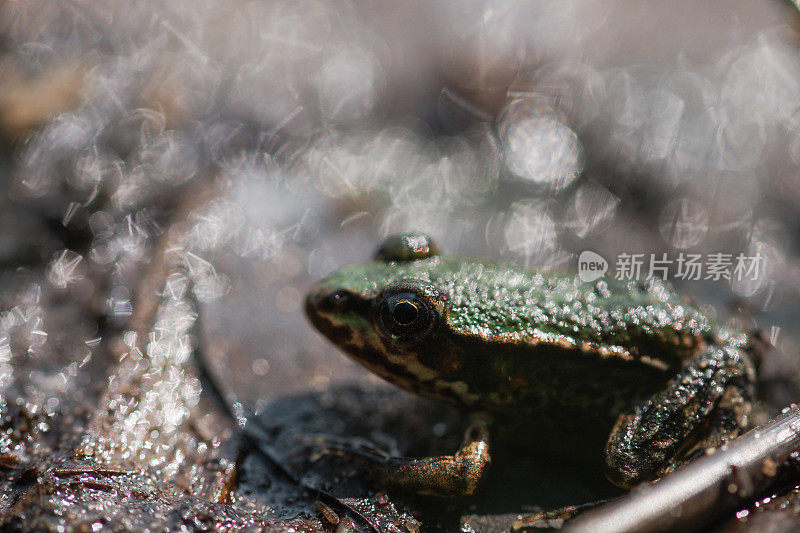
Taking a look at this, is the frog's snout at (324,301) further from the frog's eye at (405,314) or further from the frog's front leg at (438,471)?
the frog's front leg at (438,471)

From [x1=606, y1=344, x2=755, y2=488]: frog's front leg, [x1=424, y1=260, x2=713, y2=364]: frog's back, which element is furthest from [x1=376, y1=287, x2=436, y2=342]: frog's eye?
[x1=606, y1=344, x2=755, y2=488]: frog's front leg

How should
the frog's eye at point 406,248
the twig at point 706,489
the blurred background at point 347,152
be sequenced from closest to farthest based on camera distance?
1. the twig at point 706,489
2. the frog's eye at point 406,248
3. the blurred background at point 347,152

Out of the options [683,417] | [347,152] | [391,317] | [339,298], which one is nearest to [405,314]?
[391,317]

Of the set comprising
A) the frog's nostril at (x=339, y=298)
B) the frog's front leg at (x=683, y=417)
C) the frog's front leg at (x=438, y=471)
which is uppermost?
the frog's nostril at (x=339, y=298)

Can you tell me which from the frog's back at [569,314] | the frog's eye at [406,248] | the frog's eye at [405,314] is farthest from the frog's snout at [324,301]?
the frog's back at [569,314]

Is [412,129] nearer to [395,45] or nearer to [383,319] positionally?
[395,45]

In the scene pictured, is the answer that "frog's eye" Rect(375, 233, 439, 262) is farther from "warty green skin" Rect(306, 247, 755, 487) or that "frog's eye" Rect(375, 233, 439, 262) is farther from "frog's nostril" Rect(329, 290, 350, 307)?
"frog's nostril" Rect(329, 290, 350, 307)

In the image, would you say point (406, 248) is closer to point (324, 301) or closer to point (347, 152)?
point (324, 301)
